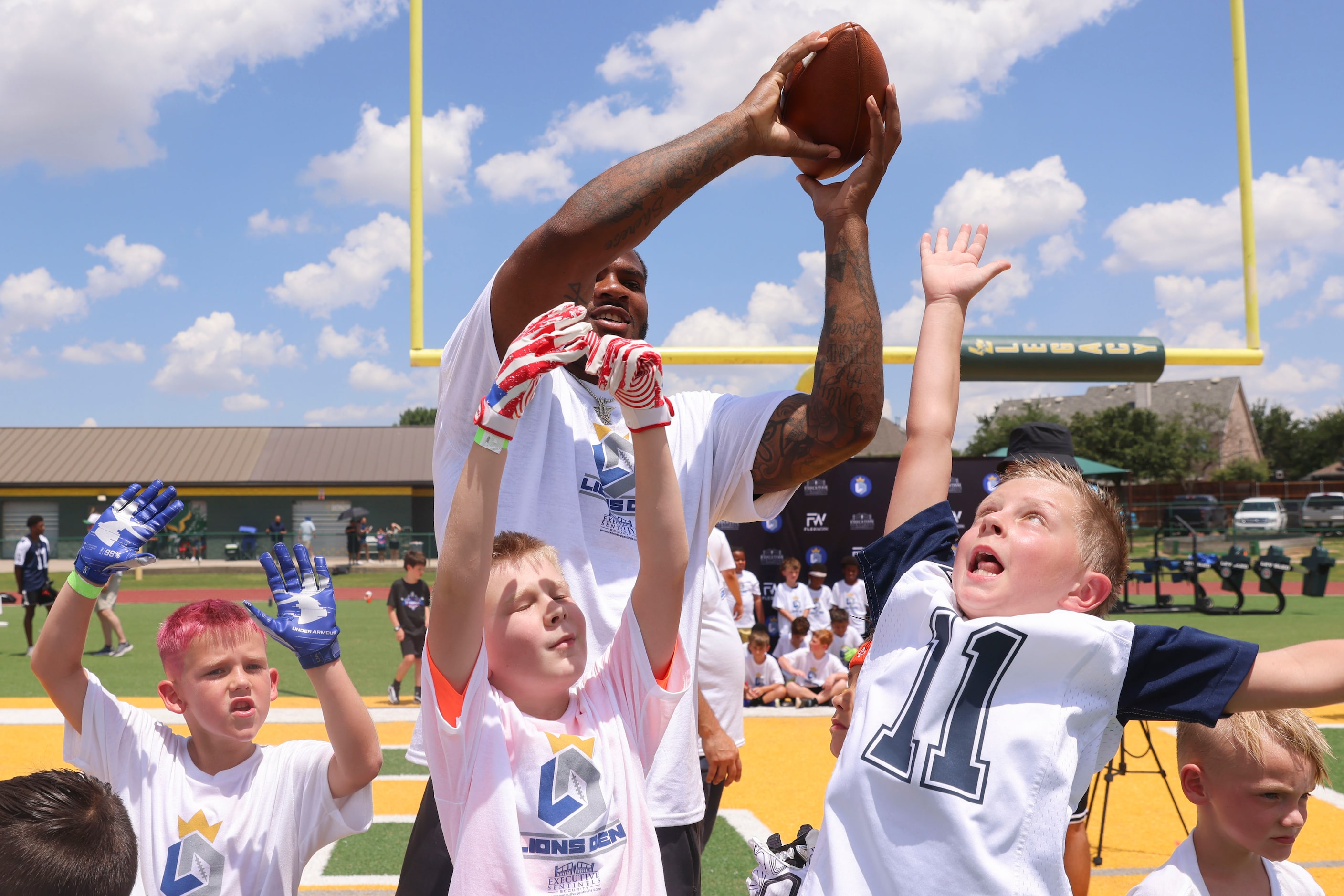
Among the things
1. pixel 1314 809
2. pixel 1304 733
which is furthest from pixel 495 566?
pixel 1314 809

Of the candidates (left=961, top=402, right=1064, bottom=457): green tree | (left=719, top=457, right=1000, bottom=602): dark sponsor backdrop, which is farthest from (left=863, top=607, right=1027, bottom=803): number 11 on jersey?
(left=961, top=402, right=1064, bottom=457): green tree

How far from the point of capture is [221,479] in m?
35.3

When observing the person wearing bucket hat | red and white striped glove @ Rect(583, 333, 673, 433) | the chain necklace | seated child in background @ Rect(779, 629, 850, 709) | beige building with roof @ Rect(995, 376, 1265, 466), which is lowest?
seated child in background @ Rect(779, 629, 850, 709)

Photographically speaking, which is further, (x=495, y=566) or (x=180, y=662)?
(x=180, y=662)

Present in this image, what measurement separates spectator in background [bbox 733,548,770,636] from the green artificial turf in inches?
196

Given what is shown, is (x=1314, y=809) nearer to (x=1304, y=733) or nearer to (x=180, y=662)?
(x=1304, y=733)

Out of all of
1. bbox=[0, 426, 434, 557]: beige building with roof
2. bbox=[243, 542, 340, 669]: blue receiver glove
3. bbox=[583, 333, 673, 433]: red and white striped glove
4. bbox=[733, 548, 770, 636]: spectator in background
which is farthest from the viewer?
bbox=[0, 426, 434, 557]: beige building with roof

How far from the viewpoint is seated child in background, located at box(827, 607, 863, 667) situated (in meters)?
9.90

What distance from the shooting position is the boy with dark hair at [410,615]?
338 inches

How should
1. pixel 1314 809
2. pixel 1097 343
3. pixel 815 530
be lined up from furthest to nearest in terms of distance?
pixel 815 530 → pixel 1097 343 → pixel 1314 809

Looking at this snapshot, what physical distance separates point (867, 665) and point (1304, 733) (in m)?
1.16

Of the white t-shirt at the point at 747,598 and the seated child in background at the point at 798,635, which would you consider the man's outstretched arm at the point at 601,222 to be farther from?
the seated child in background at the point at 798,635

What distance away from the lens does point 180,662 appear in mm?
2289

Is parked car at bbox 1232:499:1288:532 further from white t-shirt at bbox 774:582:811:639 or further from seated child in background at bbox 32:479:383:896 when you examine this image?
seated child in background at bbox 32:479:383:896
